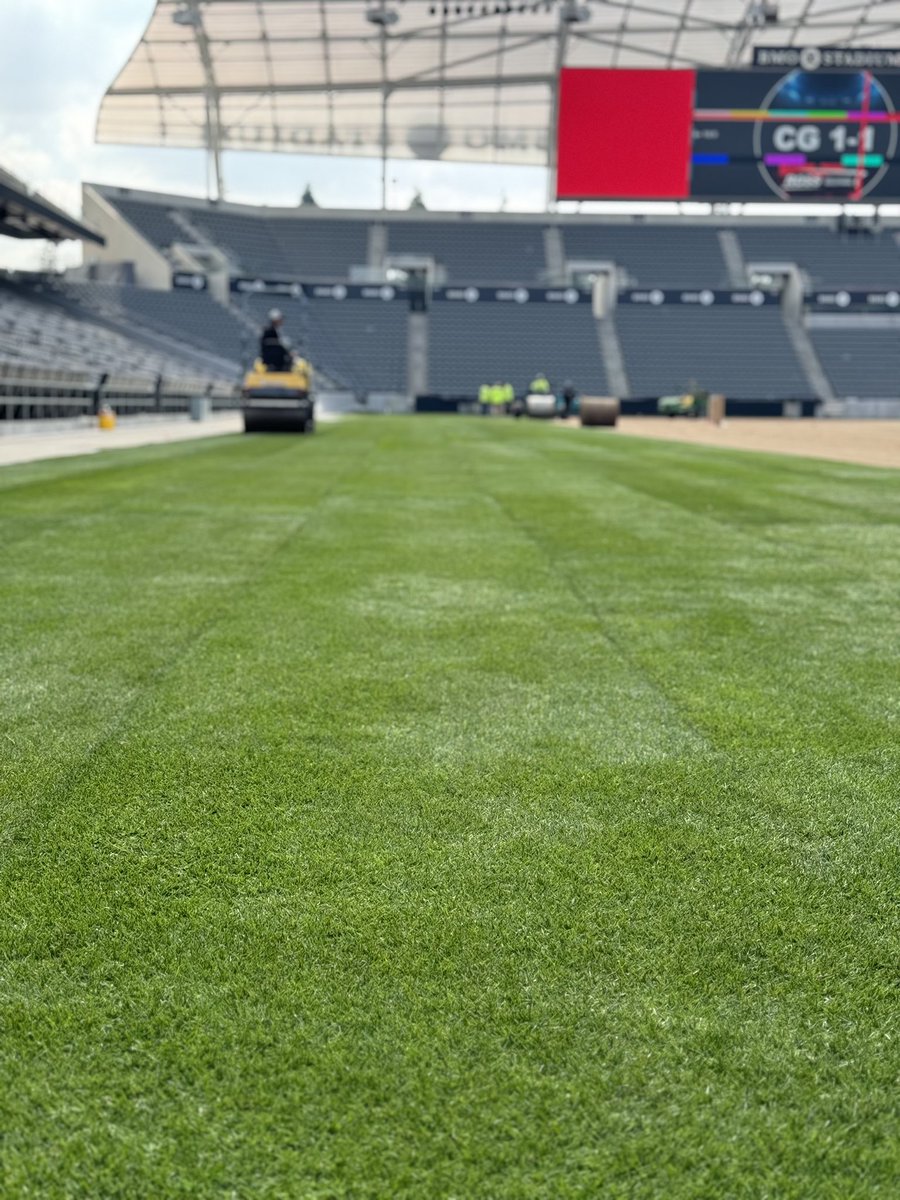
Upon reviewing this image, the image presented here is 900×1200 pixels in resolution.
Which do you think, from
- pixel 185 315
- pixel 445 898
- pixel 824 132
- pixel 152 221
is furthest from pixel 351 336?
pixel 445 898

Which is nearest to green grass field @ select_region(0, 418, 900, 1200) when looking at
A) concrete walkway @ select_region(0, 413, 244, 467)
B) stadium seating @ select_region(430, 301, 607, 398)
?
concrete walkway @ select_region(0, 413, 244, 467)

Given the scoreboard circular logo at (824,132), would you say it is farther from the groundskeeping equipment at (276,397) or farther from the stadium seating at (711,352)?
the groundskeeping equipment at (276,397)

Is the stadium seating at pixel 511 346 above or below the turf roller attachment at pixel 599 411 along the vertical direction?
above

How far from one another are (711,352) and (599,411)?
2599cm

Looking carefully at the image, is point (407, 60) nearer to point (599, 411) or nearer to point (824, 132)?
point (824, 132)

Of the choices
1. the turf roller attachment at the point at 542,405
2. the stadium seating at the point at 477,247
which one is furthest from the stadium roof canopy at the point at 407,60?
the turf roller attachment at the point at 542,405

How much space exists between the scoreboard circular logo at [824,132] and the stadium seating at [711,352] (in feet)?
44.1

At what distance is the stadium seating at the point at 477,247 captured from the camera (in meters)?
64.2

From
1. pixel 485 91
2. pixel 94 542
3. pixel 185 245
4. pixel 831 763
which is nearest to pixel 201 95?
pixel 185 245

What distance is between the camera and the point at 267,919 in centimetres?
202

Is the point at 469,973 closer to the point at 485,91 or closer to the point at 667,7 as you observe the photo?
the point at 667,7

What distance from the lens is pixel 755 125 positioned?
45.9 metres

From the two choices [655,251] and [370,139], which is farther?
[655,251]

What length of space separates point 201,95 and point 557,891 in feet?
213
